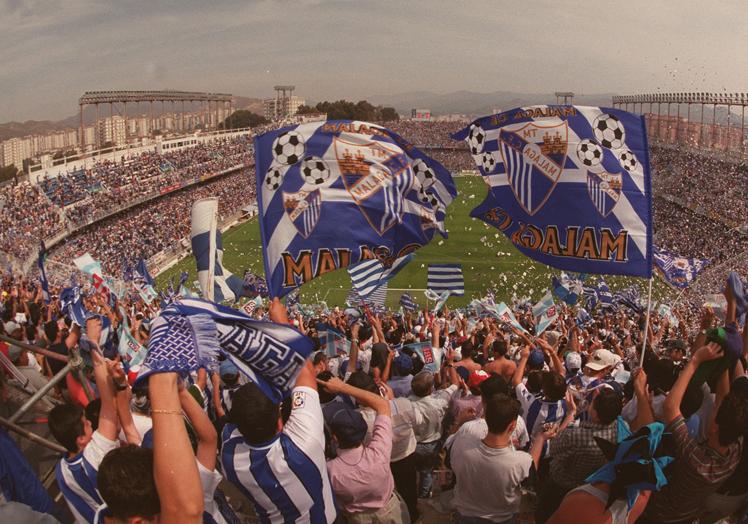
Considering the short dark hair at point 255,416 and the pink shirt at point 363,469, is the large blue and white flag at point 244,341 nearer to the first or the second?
the short dark hair at point 255,416

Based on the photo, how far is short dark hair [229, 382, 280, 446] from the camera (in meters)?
3.17

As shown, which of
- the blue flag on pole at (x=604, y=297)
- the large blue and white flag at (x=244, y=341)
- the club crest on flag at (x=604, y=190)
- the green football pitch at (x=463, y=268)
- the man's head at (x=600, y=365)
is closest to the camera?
the large blue and white flag at (x=244, y=341)

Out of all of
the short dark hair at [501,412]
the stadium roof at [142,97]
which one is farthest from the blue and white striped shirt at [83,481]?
the stadium roof at [142,97]

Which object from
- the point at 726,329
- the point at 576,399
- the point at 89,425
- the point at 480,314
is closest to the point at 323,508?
the point at 89,425

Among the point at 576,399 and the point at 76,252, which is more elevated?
the point at 576,399

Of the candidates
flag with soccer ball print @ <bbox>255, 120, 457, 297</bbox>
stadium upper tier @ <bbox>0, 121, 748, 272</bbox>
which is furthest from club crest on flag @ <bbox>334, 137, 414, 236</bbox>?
stadium upper tier @ <bbox>0, 121, 748, 272</bbox>

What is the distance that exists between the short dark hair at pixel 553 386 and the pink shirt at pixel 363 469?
1.58 metres

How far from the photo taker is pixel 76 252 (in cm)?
3797

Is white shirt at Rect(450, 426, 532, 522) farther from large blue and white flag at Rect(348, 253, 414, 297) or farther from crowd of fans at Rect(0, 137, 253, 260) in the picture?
crowd of fans at Rect(0, 137, 253, 260)

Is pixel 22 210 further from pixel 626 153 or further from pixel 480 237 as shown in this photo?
pixel 626 153

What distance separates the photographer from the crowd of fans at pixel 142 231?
38.0m

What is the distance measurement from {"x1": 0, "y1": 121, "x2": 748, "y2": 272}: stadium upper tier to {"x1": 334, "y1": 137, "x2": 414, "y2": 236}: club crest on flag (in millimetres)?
28881

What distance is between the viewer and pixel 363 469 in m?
3.75

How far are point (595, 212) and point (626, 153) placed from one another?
0.75m
